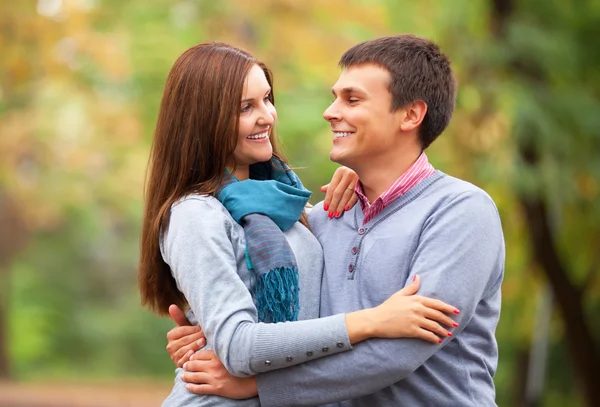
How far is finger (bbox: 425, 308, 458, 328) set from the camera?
2.57 m

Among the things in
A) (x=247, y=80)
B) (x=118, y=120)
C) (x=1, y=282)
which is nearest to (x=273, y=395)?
(x=247, y=80)

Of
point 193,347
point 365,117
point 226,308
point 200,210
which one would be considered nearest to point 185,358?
point 193,347

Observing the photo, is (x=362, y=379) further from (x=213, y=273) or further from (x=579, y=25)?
(x=579, y=25)

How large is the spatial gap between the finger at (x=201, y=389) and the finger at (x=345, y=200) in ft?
2.60

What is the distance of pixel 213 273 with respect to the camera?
8.71 ft

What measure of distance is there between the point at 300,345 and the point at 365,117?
32.1 inches

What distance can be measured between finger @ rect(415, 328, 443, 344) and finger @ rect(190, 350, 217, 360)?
0.64m

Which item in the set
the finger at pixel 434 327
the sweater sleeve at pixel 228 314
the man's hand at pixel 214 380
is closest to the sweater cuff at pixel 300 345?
the sweater sleeve at pixel 228 314

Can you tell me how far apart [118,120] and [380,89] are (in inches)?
446

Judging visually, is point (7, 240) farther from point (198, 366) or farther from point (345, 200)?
point (198, 366)

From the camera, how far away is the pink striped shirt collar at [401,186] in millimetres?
2916

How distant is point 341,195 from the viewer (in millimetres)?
3160

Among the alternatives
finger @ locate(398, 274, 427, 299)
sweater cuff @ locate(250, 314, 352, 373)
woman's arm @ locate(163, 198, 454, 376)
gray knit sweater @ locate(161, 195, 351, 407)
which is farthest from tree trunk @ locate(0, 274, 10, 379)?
finger @ locate(398, 274, 427, 299)

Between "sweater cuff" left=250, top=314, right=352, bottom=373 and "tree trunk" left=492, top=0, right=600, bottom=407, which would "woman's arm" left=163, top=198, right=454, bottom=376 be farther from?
"tree trunk" left=492, top=0, right=600, bottom=407
